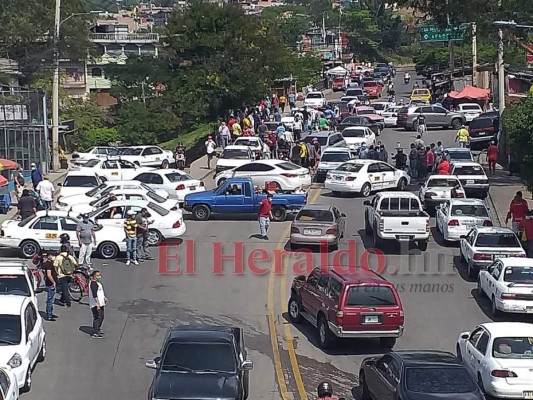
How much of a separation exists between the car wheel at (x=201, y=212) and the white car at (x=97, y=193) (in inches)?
49.5

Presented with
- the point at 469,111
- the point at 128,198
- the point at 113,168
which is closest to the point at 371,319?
the point at 128,198

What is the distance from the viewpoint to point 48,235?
28.7m

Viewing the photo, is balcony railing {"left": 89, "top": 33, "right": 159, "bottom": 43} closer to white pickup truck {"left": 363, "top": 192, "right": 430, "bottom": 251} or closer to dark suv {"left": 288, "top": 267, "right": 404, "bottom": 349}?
white pickup truck {"left": 363, "top": 192, "right": 430, "bottom": 251}

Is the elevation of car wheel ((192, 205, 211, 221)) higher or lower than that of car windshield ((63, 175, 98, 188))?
lower

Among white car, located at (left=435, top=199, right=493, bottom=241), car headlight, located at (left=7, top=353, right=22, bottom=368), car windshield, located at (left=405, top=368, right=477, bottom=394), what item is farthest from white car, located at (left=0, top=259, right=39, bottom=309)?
white car, located at (left=435, top=199, right=493, bottom=241)

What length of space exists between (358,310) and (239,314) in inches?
174

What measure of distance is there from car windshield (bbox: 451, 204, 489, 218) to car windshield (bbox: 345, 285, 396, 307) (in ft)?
35.9

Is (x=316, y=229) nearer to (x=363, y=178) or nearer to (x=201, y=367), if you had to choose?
(x=363, y=178)

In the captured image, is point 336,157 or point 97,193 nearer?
point 97,193

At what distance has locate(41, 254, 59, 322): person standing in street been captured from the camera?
73.2 ft

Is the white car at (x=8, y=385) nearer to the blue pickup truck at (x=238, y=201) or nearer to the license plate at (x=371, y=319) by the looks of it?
the license plate at (x=371, y=319)

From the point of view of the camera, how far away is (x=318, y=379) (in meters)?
18.7

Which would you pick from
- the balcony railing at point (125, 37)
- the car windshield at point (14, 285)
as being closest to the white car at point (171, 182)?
the car windshield at point (14, 285)

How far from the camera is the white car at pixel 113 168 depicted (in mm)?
41844
